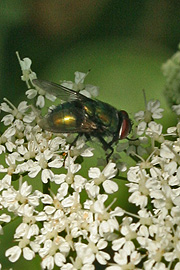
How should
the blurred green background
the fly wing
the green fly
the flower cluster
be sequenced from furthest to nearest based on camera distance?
the blurred green background, the fly wing, the green fly, the flower cluster

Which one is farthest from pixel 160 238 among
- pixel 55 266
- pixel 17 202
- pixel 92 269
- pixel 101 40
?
pixel 101 40

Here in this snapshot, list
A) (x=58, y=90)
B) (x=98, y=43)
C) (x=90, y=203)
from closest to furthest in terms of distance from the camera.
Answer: (x=90, y=203), (x=58, y=90), (x=98, y=43)

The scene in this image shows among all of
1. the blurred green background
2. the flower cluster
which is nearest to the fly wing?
the flower cluster

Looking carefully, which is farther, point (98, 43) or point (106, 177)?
point (98, 43)

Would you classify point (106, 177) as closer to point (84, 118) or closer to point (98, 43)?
point (84, 118)

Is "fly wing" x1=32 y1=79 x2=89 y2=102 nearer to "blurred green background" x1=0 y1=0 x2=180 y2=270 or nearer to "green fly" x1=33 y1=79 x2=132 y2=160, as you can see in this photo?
"green fly" x1=33 y1=79 x2=132 y2=160

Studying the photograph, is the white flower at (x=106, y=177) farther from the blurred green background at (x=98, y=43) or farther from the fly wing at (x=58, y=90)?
the blurred green background at (x=98, y=43)

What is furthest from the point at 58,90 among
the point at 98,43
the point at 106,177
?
the point at 98,43
